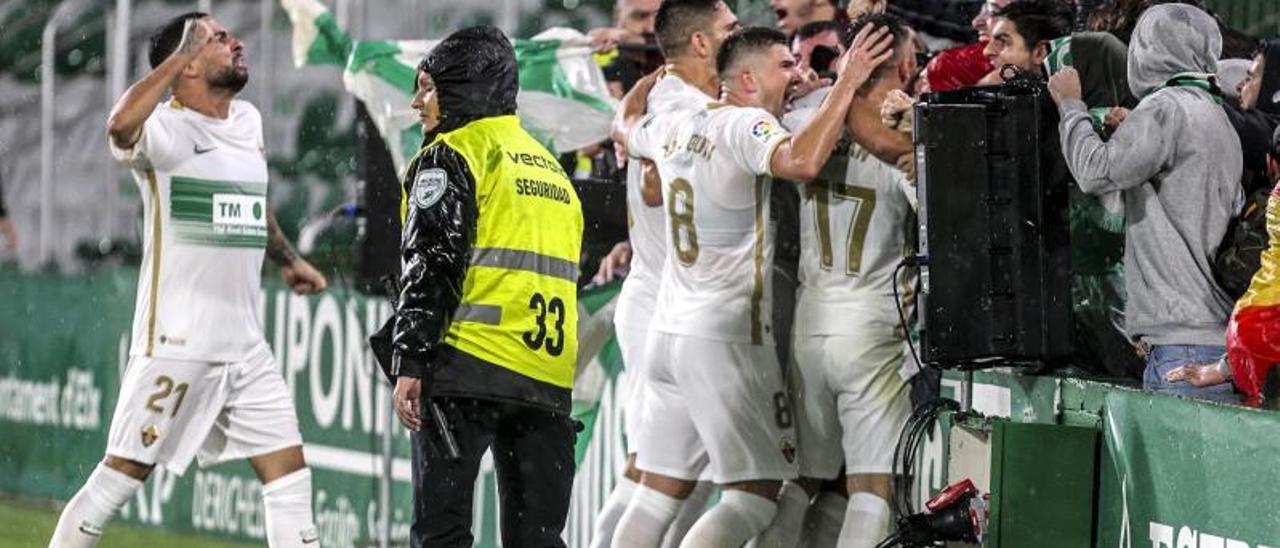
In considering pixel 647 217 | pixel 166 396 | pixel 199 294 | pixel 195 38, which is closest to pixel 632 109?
pixel 647 217

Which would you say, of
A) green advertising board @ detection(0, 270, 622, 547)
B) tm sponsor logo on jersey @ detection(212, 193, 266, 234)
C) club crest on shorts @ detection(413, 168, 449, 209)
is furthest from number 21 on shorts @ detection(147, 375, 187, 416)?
club crest on shorts @ detection(413, 168, 449, 209)

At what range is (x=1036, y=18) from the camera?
7.89m

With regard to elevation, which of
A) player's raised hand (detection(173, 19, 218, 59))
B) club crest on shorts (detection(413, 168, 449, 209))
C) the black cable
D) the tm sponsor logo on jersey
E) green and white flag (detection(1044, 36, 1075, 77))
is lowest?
the black cable

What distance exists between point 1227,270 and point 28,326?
9757 mm

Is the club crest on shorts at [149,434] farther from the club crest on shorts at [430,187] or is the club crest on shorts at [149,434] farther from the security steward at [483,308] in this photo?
the club crest on shorts at [430,187]

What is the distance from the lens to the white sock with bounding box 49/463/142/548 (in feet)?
29.6

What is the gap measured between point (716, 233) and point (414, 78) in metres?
2.89

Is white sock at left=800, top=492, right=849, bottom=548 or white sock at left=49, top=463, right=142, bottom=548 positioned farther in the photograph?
white sock at left=49, top=463, right=142, bottom=548

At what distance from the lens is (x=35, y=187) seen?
47.2 feet

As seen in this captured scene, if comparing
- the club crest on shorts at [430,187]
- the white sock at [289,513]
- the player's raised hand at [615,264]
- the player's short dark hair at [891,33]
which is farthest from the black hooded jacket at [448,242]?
the player's raised hand at [615,264]

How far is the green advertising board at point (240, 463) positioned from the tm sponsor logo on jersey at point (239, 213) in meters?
1.44

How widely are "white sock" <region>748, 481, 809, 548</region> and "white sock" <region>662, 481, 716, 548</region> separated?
0.32 metres

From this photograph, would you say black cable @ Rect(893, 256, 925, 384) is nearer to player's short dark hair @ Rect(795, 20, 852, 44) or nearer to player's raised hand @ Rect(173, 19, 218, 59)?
player's short dark hair @ Rect(795, 20, 852, 44)

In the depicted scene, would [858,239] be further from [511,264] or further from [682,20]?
[511,264]
